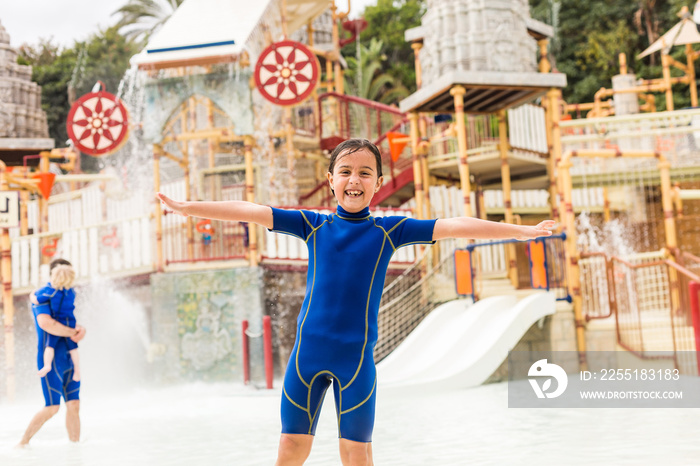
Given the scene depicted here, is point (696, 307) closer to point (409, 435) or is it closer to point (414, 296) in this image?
point (409, 435)

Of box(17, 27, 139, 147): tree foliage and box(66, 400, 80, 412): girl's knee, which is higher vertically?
box(17, 27, 139, 147): tree foliage

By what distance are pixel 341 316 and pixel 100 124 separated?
1226cm

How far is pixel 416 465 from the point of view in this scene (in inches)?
194

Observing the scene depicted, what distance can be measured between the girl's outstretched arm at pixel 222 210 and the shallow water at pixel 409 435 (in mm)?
2754

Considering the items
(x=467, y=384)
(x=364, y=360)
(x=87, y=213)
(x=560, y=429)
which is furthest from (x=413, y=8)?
(x=364, y=360)

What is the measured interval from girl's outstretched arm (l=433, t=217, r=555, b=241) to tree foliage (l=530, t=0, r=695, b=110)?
95.3ft

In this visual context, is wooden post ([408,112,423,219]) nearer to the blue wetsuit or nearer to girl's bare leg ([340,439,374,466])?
the blue wetsuit

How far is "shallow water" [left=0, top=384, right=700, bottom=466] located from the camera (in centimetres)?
520

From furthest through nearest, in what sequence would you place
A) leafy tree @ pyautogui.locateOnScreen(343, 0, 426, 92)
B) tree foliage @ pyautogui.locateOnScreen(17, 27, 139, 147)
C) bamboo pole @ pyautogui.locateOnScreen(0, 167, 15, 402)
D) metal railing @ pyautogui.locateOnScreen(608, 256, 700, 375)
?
leafy tree @ pyautogui.locateOnScreen(343, 0, 426, 92) < tree foliage @ pyautogui.locateOnScreen(17, 27, 139, 147) < bamboo pole @ pyautogui.locateOnScreen(0, 167, 15, 402) < metal railing @ pyautogui.locateOnScreen(608, 256, 700, 375)

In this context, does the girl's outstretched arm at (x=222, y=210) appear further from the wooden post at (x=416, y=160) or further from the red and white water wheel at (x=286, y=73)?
the wooden post at (x=416, y=160)

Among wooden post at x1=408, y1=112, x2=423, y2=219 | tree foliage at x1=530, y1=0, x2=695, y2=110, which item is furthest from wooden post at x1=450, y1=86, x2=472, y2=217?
tree foliage at x1=530, y1=0, x2=695, y2=110

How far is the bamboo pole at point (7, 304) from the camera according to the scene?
41.7 ft

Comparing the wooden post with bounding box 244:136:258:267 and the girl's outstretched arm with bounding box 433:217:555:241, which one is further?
the wooden post with bounding box 244:136:258:267

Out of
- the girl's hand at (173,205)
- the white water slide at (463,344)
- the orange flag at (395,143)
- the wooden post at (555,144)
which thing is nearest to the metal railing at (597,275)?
the white water slide at (463,344)
